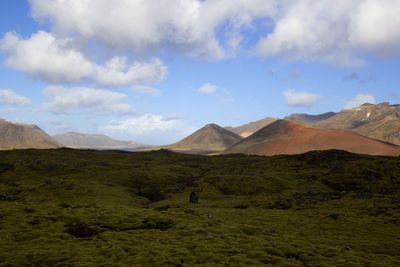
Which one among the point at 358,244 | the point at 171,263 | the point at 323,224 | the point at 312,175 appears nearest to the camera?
the point at 171,263

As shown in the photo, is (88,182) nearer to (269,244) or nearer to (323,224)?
(323,224)

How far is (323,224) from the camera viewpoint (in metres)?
47.1

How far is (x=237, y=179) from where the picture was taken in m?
93.1

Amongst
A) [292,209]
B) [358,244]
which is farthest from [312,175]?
[358,244]

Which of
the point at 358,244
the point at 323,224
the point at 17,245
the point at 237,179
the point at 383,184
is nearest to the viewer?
the point at 17,245

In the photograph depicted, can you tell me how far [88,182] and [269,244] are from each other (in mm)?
60359

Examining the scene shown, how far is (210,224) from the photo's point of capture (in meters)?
41.2

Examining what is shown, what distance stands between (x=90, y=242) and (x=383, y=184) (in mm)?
69391

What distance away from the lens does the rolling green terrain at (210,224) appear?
29.5 meters

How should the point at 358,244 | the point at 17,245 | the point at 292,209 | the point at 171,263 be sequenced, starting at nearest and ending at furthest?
the point at 171,263, the point at 17,245, the point at 358,244, the point at 292,209

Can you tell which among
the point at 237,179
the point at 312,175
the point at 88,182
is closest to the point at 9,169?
the point at 88,182

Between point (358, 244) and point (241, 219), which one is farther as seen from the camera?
point (241, 219)

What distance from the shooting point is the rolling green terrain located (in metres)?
29.5

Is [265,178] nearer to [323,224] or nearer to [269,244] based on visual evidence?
[323,224]
